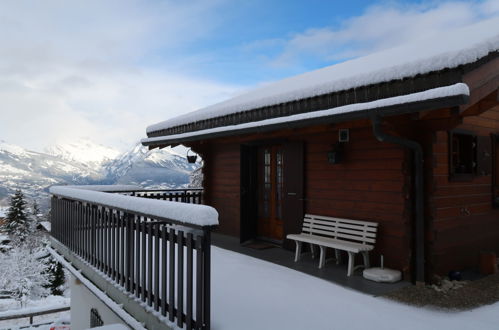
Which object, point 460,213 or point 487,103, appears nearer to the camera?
point 487,103

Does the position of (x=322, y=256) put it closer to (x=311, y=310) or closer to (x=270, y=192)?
Answer: (x=311, y=310)

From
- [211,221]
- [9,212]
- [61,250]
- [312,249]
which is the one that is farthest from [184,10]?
[9,212]

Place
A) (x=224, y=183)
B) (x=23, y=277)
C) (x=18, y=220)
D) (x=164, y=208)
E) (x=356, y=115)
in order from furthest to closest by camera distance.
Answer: (x=18, y=220), (x=23, y=277), (x=224, y=183), (x=356, y=115), (x=164, y=208)

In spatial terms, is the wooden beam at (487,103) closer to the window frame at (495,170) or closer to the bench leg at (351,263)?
the window frame at (495,170)

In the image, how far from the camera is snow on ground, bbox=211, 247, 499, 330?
3350mm

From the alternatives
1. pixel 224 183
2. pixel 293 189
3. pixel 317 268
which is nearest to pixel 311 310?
pixel 317 268

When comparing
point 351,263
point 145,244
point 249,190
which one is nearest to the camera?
point 145,244

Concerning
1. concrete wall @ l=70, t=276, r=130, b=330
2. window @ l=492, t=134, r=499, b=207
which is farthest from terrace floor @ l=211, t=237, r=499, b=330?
window @ l=492, t=134, r=499, b=207

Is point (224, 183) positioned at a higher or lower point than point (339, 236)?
higher

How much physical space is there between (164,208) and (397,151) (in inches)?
129

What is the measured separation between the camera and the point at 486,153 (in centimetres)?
595

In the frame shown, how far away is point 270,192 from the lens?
730cm

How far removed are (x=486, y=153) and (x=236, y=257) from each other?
4426 mm

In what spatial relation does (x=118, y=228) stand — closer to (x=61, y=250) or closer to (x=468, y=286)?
(x=61, y=250)
